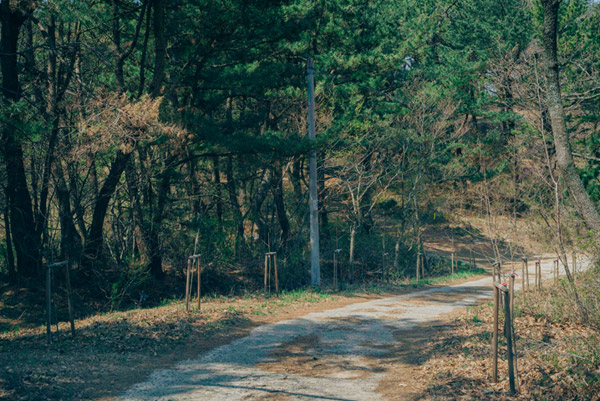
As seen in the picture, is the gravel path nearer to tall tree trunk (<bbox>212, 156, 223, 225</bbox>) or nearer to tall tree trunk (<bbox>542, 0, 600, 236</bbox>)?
tall tree trunk (<bbox>542, 0, 600, 236</bbox>)

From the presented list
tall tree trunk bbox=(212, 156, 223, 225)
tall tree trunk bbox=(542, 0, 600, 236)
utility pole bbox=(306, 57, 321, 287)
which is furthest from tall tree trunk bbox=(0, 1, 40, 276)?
tall tree trunk bbox=(542, 0, 600, 236)

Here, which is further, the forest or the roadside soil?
the forest

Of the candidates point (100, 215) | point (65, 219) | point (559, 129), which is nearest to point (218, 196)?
point (100, 215)

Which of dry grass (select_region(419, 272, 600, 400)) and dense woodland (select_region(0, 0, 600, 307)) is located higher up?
dense woodland (select_region(0, 0, 600, 307))

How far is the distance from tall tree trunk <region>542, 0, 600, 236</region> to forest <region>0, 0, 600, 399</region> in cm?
4

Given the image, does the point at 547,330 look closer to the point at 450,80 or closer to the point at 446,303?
the point at 446,303

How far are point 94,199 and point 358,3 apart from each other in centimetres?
1633

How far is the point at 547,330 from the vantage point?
948cm

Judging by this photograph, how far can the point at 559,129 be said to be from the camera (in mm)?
11969

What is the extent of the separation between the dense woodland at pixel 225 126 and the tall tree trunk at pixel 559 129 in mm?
35

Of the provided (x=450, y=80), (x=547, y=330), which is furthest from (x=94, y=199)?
(x=450, y=80)

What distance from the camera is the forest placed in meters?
13.1

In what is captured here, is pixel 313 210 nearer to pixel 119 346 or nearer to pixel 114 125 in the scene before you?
pixel 114 125

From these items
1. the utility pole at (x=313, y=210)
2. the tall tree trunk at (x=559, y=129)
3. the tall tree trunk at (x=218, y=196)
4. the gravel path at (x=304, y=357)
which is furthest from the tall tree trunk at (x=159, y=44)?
the tall tree trunk at (x=559, y=129)
